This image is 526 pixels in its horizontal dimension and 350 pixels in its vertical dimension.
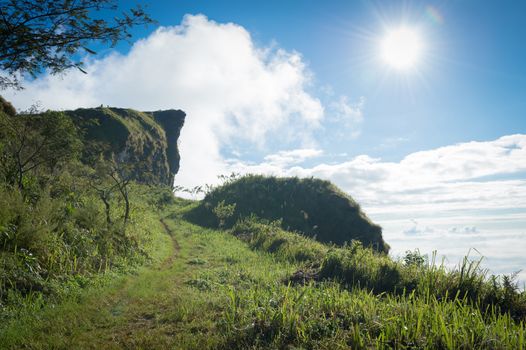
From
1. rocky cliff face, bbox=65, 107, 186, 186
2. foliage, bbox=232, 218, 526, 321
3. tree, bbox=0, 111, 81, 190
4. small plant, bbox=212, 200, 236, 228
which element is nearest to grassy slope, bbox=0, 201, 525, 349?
foliage, bbox=232, 218, 526, 321

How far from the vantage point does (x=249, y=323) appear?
6543 mm

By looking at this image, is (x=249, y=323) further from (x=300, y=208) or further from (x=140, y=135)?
(x=140, y=135)

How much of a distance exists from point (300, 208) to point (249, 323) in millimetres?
33404

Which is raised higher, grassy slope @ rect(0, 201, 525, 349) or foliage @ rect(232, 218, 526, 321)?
foliage @ rect(232, 218, 526, 321)

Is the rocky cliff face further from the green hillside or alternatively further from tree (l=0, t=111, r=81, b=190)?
tree (l=0, t=111, r=81, b=190)

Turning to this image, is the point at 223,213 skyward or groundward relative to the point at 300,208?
groundward

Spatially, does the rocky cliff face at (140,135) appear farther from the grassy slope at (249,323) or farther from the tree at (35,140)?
the grassy slope at (249,323)

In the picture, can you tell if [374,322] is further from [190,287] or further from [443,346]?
[190,287]

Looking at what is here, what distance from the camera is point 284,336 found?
5.95 meters

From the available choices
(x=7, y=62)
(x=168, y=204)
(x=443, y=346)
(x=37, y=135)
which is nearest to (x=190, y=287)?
(x=443, y=346)

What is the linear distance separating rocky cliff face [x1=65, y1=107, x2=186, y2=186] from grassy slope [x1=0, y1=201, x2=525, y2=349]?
35939mm

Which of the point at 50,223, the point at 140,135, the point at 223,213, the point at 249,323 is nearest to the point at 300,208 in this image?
the point at 223,213

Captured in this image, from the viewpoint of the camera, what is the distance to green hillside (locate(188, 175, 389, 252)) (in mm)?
36406

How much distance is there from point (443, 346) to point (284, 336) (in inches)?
104
